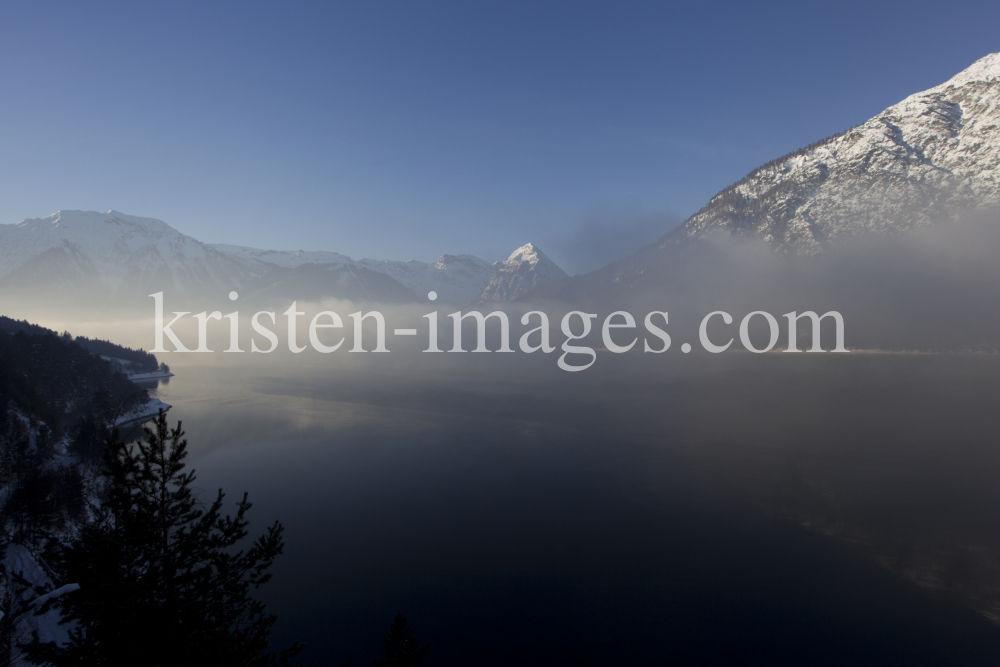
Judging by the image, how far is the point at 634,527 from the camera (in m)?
26.0

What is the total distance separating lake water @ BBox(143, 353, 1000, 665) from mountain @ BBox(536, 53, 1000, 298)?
88.4 m

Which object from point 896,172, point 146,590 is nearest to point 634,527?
point 146,590

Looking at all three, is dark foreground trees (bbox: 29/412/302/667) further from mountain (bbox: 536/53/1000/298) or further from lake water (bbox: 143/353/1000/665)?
mountain (bbox: 536/53/1000/298)

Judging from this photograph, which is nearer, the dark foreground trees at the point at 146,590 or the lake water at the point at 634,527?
the dark foreground trees at the point at 146,590

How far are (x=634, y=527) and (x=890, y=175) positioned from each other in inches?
6121

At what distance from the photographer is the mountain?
120m

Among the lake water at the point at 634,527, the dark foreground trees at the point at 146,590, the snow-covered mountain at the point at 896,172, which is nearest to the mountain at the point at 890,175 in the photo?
the snow-covered mountain at the point at 896,172

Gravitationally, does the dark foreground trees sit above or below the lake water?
above

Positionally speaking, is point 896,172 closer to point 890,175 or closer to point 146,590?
point 890,175

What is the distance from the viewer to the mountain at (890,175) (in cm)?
12025

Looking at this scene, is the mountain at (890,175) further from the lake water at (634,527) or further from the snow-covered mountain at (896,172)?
the lake water at (634,527)

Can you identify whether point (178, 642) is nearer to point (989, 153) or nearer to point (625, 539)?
point (625, 539)

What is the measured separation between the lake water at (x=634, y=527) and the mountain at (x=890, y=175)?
8839 centimetres

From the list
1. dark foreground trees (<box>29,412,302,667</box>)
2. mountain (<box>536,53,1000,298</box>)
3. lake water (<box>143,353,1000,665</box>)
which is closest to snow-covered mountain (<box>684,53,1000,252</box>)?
mountain (<box>536,53,1000,298</box>)
